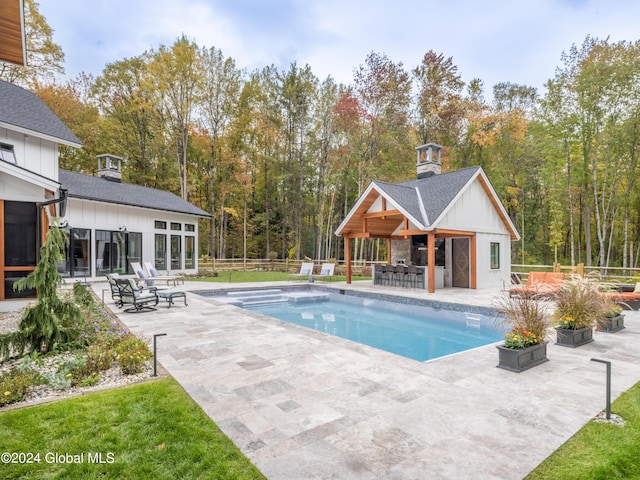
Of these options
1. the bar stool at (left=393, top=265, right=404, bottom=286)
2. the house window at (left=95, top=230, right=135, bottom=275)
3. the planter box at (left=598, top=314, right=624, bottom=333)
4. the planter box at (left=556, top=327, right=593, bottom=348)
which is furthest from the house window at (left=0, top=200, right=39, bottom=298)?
the planter box at (left=598, top=314, right=624, bottom=333)

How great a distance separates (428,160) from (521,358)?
43.9 ft

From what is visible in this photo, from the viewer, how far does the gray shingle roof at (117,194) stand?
14455mm

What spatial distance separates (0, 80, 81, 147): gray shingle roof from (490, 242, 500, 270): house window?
1634 cm

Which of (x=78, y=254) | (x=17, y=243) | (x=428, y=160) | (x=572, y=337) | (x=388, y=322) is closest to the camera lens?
(x=572, y=337)

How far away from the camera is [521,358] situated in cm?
433

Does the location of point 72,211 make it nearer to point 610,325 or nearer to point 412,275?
point 412,275

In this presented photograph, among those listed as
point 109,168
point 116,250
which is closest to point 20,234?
point 116,250

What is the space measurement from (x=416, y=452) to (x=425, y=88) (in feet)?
69.3

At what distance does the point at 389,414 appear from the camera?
124 inches

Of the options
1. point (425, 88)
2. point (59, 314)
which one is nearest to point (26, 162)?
point (59, 314)

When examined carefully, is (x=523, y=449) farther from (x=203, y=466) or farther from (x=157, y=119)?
(x=157, y=119)

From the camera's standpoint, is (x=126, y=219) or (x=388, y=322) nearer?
(x=388, y=322)

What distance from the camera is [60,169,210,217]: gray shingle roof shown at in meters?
14.5

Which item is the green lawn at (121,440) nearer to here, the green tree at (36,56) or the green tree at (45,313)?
the green tree at (45,313)
